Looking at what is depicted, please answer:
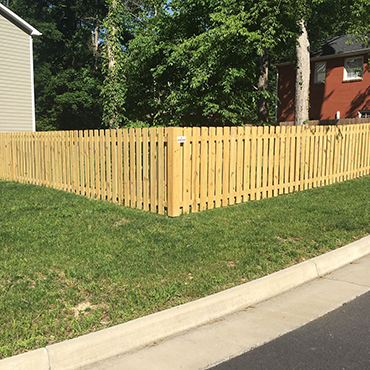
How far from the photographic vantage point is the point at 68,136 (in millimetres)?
9922

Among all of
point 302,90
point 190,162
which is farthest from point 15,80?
point 190,162

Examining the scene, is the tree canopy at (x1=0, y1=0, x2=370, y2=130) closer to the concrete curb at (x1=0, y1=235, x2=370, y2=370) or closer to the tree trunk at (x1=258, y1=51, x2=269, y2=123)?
the tree trunk at (x1=258, y1=51, x2=269, y2=123)

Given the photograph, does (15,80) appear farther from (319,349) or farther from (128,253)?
(319,349)

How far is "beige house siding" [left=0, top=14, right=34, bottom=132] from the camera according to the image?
57.7 ft

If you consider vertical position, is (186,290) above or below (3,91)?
below

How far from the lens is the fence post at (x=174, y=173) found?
23.1 ft

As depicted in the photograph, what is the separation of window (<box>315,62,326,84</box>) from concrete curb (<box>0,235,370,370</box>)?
2601 cm

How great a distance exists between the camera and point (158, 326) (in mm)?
3484

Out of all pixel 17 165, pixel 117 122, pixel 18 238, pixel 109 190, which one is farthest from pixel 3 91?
pixel 18 238

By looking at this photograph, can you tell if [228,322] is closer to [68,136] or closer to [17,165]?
[68,136]

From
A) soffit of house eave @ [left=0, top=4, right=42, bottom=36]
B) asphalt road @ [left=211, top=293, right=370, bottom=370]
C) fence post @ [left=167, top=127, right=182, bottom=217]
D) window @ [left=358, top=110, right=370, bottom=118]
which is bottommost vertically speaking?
asphalt road @ [left=211, top=293, right=370, bottom=370]

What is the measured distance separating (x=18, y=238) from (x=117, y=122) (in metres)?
12.4

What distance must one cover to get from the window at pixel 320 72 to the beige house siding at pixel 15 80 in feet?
63.5

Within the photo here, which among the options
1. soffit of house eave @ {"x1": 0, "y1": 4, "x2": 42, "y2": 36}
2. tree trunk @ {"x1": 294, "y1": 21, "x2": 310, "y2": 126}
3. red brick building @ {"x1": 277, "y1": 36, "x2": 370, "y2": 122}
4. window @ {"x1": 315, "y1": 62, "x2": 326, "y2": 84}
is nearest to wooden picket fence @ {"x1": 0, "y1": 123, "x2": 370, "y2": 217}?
tree trunk @ {"x1": 294, "y1": 21, "x2": 310, "y2": 126}
